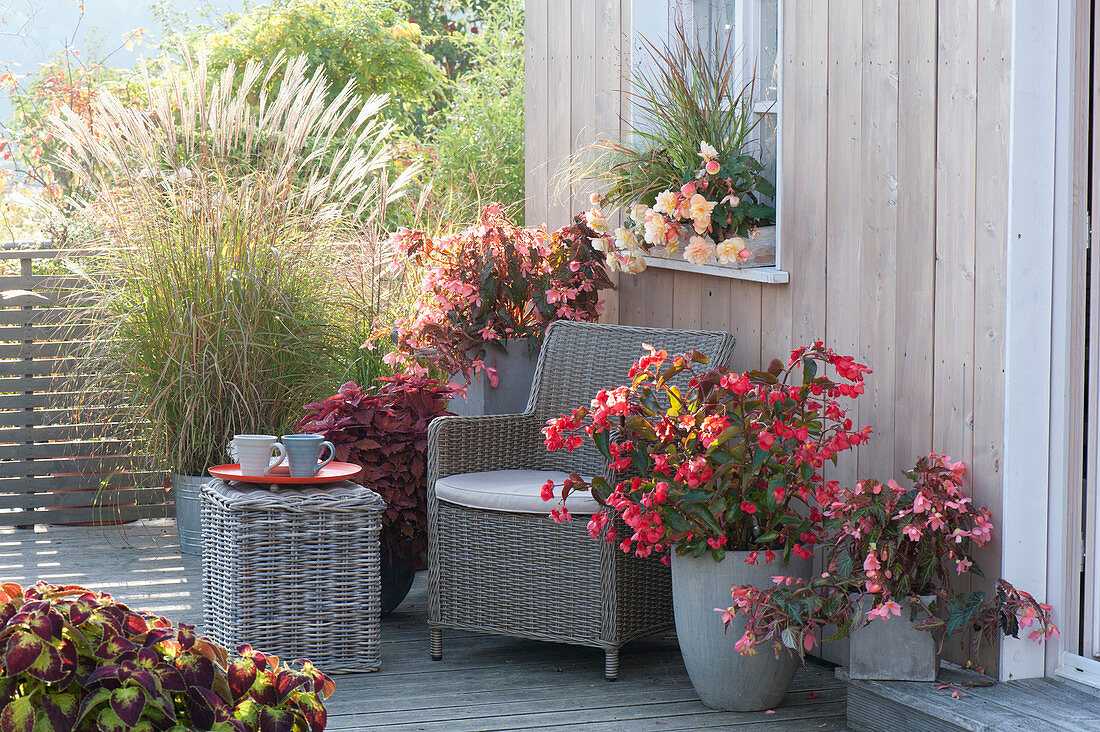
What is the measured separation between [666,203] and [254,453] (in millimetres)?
1277

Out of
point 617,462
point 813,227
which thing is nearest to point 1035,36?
point 813,227

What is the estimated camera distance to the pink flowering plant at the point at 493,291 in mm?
3678

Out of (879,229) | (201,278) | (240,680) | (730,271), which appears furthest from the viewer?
(201,278)

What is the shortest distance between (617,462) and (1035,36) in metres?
1.21

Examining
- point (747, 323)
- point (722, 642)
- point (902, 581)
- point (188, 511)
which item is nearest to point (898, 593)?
point (902, 581)

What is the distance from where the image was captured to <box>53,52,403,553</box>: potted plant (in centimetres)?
397

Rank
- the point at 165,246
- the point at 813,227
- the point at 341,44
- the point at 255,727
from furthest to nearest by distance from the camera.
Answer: the point at 341,44 → the point at 165,246 → the point at 813,227 → the point at 255,727

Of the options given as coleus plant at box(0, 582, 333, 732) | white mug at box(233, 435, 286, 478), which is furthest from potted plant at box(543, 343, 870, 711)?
coleus plant at box(0, 582, 333, 732)

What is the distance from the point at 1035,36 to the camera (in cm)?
230

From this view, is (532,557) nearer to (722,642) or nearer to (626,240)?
(722,642)

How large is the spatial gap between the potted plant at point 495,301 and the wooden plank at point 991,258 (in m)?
1.48

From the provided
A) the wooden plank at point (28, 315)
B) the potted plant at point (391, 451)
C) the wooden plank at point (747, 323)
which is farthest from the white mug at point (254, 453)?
the wooden plank at point (28, 315)

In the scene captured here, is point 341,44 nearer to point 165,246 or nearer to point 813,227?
point 165,246

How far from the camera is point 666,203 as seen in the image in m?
3.22
